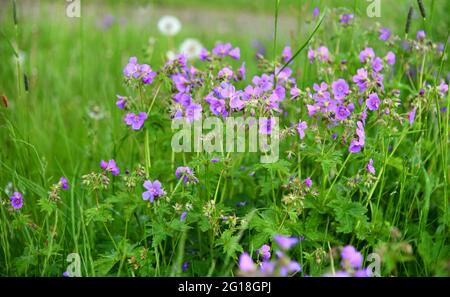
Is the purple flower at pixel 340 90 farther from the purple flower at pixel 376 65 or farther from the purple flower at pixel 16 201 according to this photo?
the purple flower at pixel 16 201

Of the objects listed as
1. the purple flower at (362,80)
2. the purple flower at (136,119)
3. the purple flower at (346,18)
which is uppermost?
the purple flower at (346,18)

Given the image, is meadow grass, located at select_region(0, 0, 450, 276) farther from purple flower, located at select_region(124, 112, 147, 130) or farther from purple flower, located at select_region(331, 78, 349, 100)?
purple flower, located at select_region(331, 78, 349, 100)

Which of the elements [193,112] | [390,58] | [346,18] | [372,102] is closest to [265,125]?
[193,112]

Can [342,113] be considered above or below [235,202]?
above

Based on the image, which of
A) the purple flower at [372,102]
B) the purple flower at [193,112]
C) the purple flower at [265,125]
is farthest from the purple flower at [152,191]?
the purple flower at [372,102]

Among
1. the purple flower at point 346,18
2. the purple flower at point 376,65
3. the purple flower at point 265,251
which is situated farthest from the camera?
the purple flower at point 346,18

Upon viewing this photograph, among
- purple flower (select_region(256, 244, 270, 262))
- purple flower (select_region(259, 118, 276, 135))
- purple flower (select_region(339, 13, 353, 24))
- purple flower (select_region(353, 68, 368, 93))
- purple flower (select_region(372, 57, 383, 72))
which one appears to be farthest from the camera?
purple flower (select_region(339, 13, 353, 24))

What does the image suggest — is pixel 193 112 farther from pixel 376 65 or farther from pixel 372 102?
pixel 376 65

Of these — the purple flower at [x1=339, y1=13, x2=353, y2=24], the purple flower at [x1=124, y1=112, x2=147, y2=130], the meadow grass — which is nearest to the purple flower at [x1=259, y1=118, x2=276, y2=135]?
the meadow grass

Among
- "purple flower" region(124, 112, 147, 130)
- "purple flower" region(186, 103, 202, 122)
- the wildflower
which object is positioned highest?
"purple flower" region(186, 103, 202, 122)

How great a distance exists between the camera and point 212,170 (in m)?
2.08
